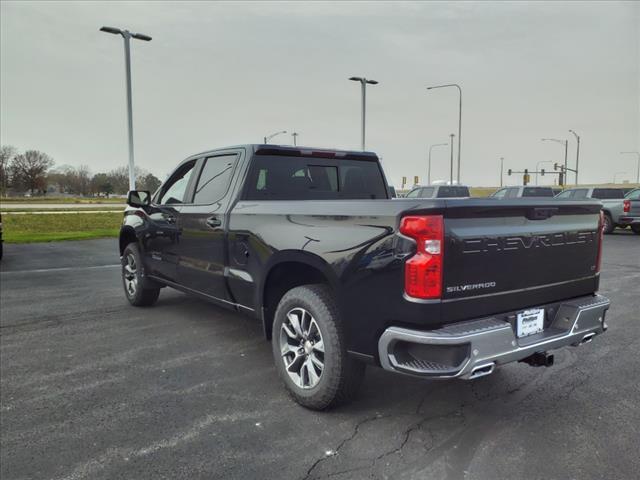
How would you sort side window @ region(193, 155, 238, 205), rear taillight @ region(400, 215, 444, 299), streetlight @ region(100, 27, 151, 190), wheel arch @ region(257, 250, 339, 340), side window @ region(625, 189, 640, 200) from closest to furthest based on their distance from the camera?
rear taillight @ region(400, 215, 444, 299) → wheel arch @ region(257, 250, 339, 340) → side window @ region(193, 155, 238, 205) → side window @ region(625, 189, 640, 200) → streetlight @ region(100, 27, 151, 190)

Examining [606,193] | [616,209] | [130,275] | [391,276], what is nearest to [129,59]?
[130,275]

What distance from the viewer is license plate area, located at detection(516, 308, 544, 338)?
10.4ft

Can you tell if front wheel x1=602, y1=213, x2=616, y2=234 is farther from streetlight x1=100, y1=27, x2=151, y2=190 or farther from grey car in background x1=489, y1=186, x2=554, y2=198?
streetlight x1=100, y1=27, x2=151, y2=190

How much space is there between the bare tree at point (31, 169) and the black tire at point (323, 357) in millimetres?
98595

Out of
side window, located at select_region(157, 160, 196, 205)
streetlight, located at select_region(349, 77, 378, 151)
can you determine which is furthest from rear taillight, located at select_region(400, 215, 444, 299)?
streetlight, located at select_region(349, 77, 378, 151)

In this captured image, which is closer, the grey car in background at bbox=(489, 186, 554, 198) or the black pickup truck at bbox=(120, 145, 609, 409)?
the black pickup truck at bbox=(120, 145, 609, 409)

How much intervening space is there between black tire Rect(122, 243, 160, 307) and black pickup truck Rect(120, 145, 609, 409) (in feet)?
6.20

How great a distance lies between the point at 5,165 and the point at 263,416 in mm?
101183

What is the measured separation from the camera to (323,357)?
11.5ft

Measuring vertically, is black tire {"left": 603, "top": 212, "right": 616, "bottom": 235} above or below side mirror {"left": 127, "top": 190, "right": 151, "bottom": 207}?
below

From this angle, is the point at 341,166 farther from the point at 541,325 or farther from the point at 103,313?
the point at 103,313

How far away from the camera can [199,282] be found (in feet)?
16.5

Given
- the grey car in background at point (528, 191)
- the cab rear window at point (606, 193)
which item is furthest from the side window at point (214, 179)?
the cab rear window at point (606, 193)

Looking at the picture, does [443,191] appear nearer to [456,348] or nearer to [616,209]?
[616,209]
